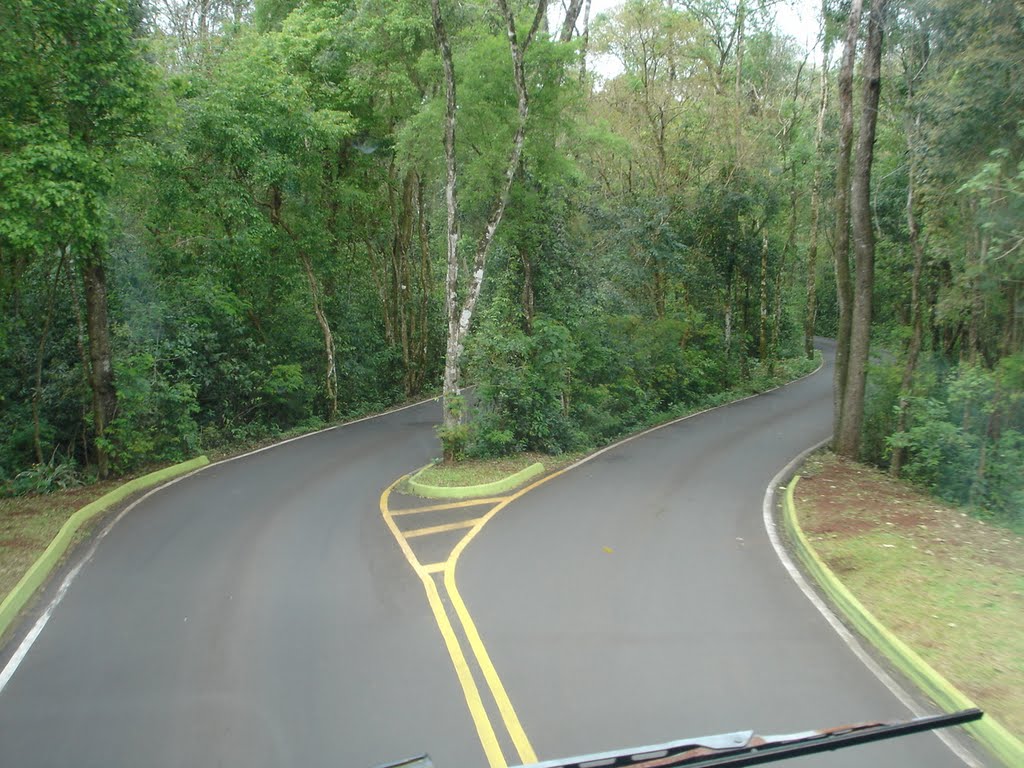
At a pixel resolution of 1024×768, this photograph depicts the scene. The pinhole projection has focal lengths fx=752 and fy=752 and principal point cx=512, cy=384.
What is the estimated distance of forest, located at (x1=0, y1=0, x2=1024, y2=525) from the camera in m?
13.2

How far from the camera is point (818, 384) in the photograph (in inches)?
1367

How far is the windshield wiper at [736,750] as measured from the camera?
3.47 meters

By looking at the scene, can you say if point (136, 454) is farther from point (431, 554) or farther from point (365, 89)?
point (365, 89)

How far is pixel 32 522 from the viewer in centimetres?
1164

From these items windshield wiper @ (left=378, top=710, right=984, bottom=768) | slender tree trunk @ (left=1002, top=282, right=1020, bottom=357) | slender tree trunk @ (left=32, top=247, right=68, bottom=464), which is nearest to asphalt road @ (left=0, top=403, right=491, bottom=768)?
windshield wiper @ (left=378, top=710, right=984, bottom=768)

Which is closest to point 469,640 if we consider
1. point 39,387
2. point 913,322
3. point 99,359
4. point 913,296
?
point 99,359

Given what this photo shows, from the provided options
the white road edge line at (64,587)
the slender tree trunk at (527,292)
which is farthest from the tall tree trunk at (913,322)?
the white road edge line at (64,587)

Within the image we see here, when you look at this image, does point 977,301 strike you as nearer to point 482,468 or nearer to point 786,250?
point 482,468

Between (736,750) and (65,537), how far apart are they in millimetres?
10429

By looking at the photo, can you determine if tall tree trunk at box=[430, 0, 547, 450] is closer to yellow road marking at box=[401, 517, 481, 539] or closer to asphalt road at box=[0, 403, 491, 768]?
yellow road marking at box=[401, 517, 481, 539]

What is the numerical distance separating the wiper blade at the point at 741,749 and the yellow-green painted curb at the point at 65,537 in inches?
277

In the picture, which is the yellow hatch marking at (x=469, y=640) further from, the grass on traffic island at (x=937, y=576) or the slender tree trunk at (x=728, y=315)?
the slender tree trunk at (x=728, y=315)

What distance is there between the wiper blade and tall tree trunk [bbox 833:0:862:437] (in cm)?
1564

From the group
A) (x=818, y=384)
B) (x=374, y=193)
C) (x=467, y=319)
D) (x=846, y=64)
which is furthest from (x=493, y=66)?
(x=818, y=384)
